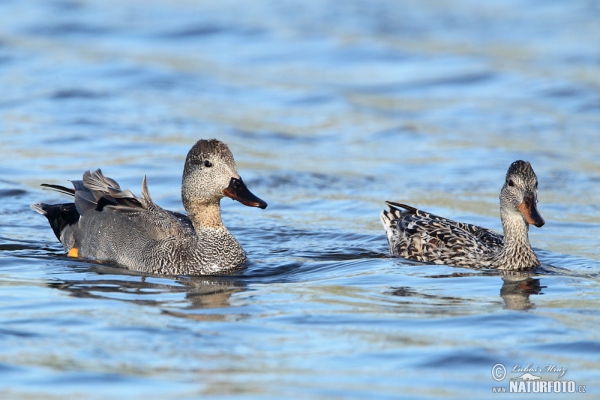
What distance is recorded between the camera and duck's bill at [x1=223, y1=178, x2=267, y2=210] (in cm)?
966

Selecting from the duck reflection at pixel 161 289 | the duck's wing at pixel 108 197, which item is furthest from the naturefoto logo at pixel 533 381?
the duck's wing at pixel 108 197

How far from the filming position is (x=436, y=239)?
35.2 ft

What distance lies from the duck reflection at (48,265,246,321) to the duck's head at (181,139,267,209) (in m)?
0.78

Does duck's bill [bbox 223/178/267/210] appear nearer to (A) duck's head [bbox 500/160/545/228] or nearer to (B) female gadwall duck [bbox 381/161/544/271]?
(B) female gadwall duck [bbox 381/161/544/271]

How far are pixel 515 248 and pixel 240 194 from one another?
2.64m

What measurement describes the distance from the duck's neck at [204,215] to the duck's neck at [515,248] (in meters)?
2.67

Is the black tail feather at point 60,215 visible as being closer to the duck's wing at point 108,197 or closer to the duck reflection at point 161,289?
the duck's wing at point 108,197

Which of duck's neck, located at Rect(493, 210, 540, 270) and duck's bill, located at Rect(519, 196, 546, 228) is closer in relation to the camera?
duck's bill, located at Rect(519, 196, 546, 228)

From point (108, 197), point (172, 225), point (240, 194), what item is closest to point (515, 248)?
point (240, 194)

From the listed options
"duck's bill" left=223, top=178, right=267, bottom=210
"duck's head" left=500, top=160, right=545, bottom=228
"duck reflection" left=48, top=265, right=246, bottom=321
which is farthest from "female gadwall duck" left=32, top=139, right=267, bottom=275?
"duck's head" left=500, top=160, right=545, bottom=228

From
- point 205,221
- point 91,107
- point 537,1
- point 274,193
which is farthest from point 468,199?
point 537,1

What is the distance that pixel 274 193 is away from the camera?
13836mm

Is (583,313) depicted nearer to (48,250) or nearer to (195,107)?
(48,250)

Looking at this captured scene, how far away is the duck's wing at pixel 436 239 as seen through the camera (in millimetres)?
10469
